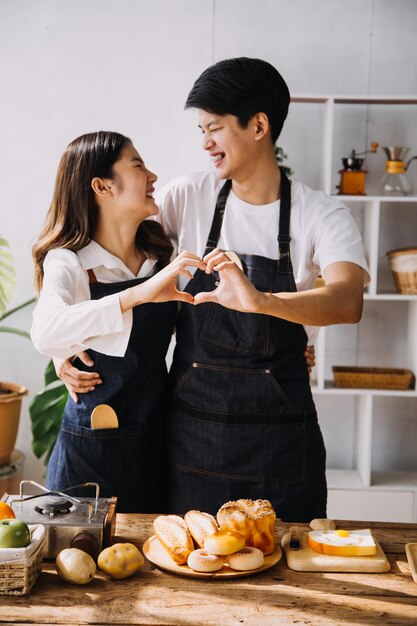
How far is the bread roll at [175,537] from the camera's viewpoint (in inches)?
66.2

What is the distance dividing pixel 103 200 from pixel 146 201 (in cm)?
13

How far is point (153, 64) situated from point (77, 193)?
2.20 metres

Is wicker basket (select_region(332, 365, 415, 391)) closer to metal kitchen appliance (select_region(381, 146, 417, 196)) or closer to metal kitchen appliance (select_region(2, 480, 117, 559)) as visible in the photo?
metal kitchen appliance (select_region(381, 146, 417, 196))

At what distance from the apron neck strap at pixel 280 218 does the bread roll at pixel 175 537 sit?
0.92m

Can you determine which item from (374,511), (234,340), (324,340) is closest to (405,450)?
(374,511)

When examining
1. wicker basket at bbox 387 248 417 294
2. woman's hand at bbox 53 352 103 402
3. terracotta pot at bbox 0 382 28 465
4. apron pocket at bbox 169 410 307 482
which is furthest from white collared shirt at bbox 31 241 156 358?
wicker basket at bbox 387 248 417 294

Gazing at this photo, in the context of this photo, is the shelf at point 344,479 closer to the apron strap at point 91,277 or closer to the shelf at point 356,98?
the shelf at point 356,98

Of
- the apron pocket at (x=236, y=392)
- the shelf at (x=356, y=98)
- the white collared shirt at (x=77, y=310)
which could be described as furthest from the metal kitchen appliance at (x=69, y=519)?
the shelf at (x=356, y=98)

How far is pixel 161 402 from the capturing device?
2357 mm

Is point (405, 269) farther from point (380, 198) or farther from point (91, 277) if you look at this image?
point (91, 277)

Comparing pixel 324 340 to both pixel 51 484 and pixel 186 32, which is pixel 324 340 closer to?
pixel 186 32

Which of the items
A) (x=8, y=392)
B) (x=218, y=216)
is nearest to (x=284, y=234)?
(x=218, y=216)

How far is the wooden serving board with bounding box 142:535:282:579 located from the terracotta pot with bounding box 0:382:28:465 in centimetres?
232

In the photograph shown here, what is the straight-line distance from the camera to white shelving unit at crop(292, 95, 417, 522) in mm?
4055
